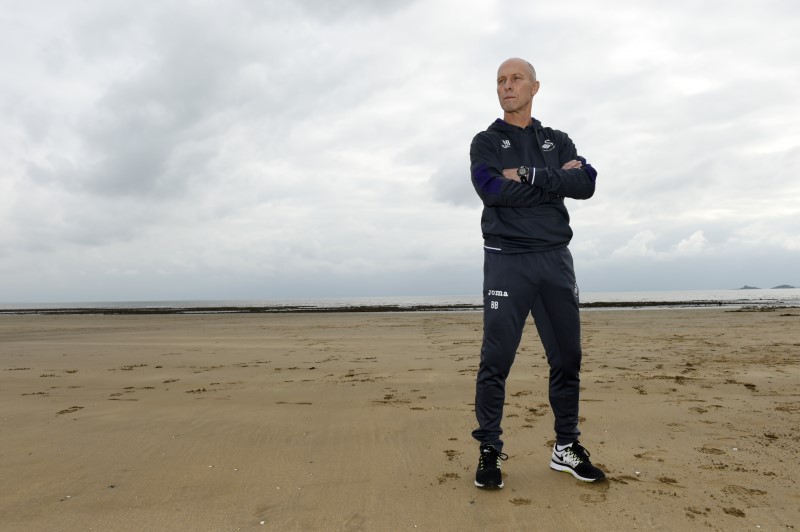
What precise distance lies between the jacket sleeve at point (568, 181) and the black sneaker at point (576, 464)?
4.92 ft

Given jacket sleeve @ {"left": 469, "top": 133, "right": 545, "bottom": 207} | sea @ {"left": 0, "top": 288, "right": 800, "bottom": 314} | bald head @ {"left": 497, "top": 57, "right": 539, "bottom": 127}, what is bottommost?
sea @ {"left": 0, "top": 288, "right": 800, "bottom": 314}

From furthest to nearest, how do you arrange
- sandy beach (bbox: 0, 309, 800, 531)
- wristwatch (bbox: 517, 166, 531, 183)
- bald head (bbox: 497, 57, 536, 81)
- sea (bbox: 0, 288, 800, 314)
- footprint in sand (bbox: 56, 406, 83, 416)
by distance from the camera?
sea (bbox: 0, 288, 800, 314), footprint in sand (bbox: 56, 406, 83, 416), bald head (bbox: 497, 57, 536, 81), wristwatch (bbox: 517, 166, 531, 183), sandy beach (bbox: 0, 309, 800, 531)

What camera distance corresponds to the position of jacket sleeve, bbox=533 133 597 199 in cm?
275

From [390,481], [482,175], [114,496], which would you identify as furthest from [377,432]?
[482,175]

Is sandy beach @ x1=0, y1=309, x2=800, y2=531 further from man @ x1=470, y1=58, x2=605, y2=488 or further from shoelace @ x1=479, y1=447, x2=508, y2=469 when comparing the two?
man @ x1=470, y1=58, x2=605, y2=488

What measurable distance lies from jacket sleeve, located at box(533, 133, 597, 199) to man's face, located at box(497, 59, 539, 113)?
0.55m

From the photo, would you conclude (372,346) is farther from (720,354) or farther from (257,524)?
(257,524)

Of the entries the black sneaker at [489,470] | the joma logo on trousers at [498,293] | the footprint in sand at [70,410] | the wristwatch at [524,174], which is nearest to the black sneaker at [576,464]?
the black sneaker at [489,470]

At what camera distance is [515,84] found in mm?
3041

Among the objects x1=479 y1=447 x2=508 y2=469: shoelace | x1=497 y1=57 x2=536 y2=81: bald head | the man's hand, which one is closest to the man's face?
x1=497 y1=57 x2=536 y2=81: bald head

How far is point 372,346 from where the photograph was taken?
10.4m

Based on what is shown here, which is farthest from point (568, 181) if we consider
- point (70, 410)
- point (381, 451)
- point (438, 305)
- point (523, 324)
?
point (438, 305)

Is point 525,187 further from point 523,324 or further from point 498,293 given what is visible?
point 523,324

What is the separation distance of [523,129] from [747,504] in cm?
241
